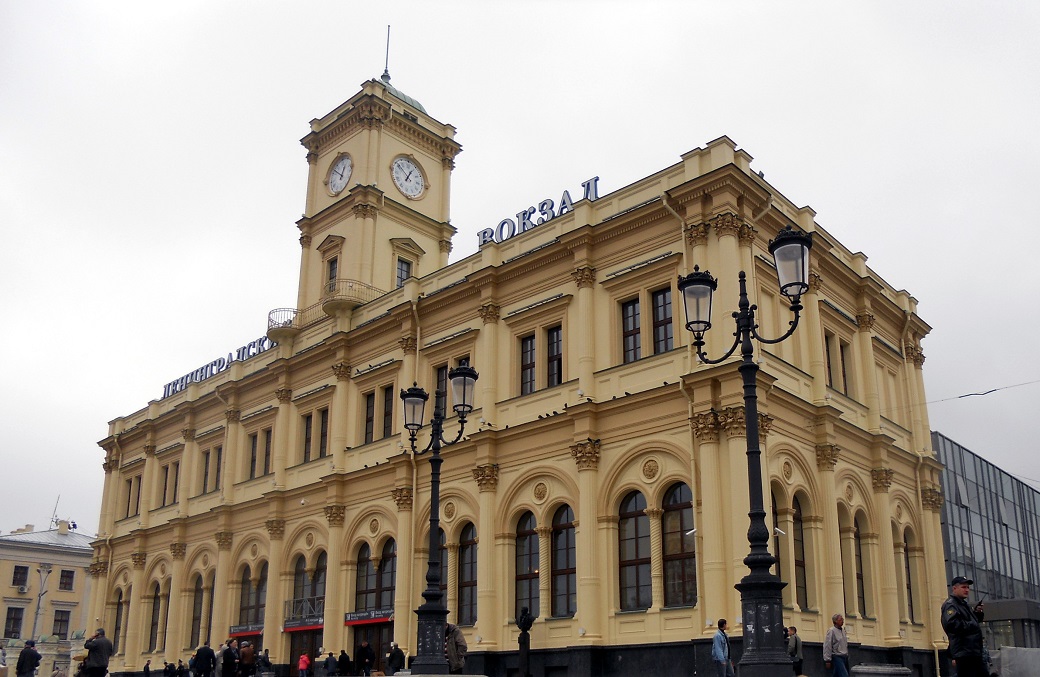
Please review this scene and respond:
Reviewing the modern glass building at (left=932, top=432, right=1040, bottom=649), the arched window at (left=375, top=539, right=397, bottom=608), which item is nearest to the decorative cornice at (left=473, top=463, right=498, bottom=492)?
the arched window at (left=375, top=539, right=397, bottom=608)

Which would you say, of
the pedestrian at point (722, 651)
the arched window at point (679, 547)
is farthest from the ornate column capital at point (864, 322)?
the pedestrian at point (722, 651)

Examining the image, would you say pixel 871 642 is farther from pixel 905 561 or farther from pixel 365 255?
pixel 365 255

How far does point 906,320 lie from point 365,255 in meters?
20.7

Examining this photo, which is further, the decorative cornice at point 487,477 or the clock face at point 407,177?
the clock face at point 407,177

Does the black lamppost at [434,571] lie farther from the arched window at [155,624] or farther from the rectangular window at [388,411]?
the arched window at [155,624]

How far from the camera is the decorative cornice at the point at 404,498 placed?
32.3 m

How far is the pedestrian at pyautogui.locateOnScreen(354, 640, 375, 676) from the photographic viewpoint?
30312 millimetres

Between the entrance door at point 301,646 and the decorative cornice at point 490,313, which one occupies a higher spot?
the decorative cornice at point 490,313

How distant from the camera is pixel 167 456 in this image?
1831 inches

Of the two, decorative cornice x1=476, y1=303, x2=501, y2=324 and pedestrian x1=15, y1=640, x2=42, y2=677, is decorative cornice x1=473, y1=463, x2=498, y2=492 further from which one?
pedestrian x1=15, y1=640, x2=42, y2=677

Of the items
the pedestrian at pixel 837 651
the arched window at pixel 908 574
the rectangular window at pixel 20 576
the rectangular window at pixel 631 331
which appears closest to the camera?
the pedestrian at pixel 837 651

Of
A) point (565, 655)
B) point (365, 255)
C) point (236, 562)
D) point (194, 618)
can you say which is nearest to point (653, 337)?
point (565, 655)

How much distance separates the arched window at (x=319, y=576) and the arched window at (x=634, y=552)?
44.4 feet

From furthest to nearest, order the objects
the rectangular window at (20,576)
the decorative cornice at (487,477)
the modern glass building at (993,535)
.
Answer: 1. the rectangular window at (20,576)
2. the modern glass building at (993,535)
3. the decorative cornice at (487,477)
